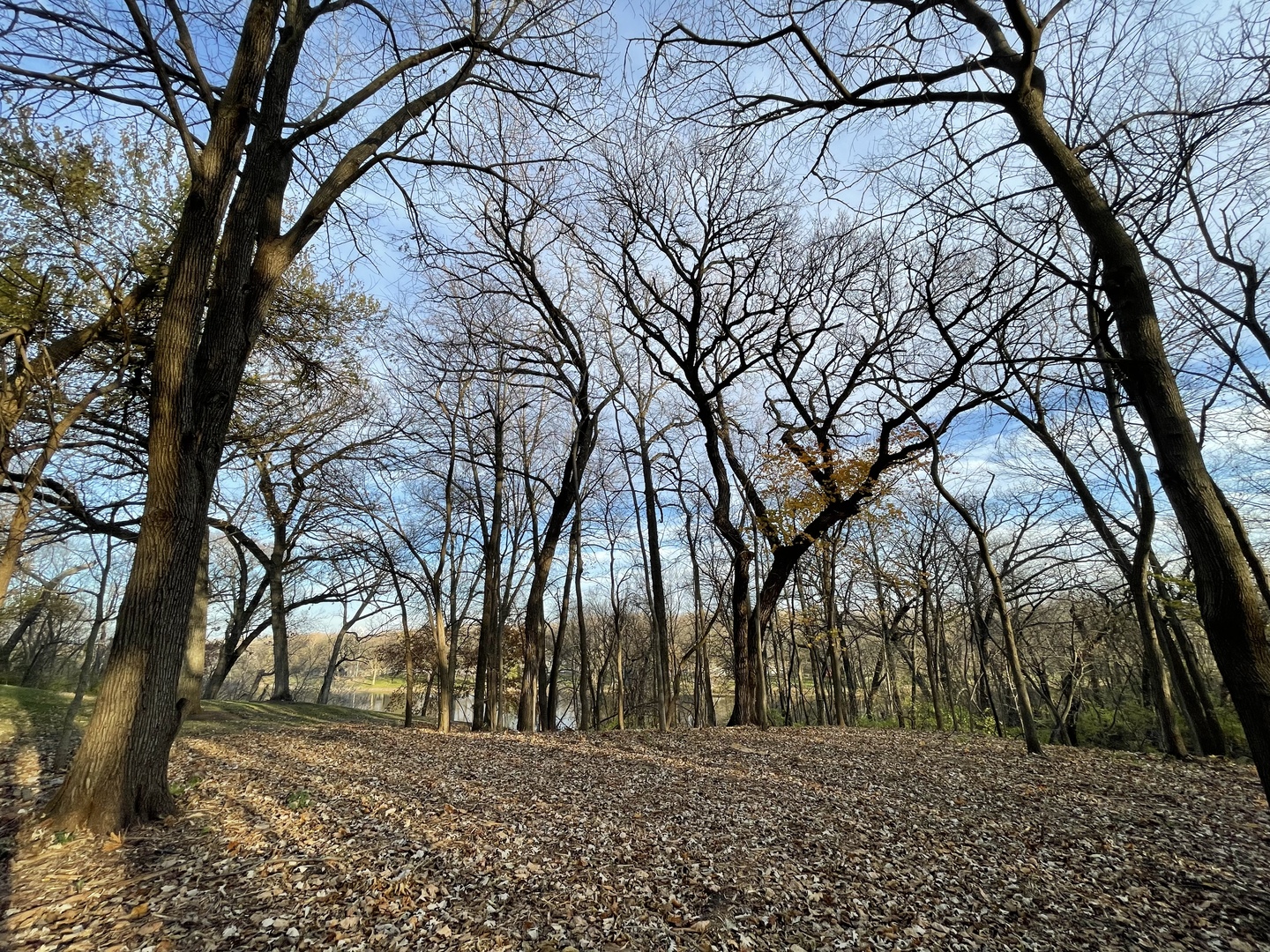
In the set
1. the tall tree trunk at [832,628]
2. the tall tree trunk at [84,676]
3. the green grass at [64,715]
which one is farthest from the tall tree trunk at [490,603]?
the tall tree trunk at [832,628]

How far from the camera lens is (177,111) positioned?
515 centimetres

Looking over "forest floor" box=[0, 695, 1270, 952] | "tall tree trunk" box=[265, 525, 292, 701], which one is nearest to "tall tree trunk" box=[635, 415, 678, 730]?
"forest floor" box=[0, 695, 1270, 952]

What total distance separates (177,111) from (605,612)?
28.8m

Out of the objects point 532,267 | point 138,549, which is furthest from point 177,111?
point 532,267

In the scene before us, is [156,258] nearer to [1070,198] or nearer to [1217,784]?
[1070,198]

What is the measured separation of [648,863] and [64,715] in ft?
35.1

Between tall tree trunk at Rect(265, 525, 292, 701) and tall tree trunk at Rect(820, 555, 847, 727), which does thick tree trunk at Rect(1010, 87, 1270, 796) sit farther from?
tall tree trunk at Rect(265, 525, 292, 701)

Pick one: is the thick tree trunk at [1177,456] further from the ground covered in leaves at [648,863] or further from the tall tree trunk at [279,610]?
the tall tree trunk at [279,610]

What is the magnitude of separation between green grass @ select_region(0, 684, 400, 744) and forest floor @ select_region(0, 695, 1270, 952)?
123cm

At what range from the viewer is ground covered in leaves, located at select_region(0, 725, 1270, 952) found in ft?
10.4

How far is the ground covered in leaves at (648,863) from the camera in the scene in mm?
3184

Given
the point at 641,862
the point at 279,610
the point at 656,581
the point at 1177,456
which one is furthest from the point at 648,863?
the point at 279,610

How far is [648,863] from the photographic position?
169 inches

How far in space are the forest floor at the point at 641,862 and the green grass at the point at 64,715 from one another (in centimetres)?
123
